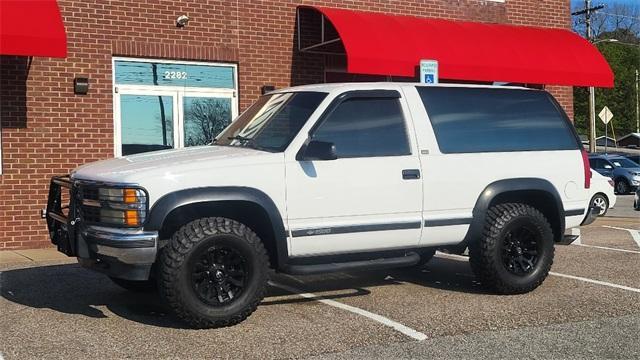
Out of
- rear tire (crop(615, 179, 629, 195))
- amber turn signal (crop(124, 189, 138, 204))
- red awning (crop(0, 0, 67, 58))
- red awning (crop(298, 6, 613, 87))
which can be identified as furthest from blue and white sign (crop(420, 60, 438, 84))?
rear tire (crop(615, 179, 629, 195))

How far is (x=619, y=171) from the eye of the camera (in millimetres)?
25984

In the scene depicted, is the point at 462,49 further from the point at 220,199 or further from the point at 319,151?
the point at 220,199

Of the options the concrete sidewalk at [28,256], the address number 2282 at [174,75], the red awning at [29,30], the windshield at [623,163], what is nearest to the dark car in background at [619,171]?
the windshield at [623,163]

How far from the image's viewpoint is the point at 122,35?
1119 cm

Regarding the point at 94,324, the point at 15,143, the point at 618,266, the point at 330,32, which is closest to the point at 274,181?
the point at 94,324

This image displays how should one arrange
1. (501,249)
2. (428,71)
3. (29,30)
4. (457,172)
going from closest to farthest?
1. (457,172)
2. (501,249)
3. (29,30)
4. (428,71)

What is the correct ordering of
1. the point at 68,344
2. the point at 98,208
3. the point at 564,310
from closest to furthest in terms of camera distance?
the point at 68,344 → the point at 98,208 → the point at 564,310

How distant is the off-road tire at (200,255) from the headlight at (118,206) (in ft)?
1.15

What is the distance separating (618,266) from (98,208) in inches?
248

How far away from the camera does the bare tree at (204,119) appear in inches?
470

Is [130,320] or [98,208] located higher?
[98,208]

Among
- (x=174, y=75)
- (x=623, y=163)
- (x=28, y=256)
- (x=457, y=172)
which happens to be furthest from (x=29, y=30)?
(x=623, y=163)

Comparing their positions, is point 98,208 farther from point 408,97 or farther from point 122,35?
point 122,35

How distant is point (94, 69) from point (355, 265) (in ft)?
21.4
